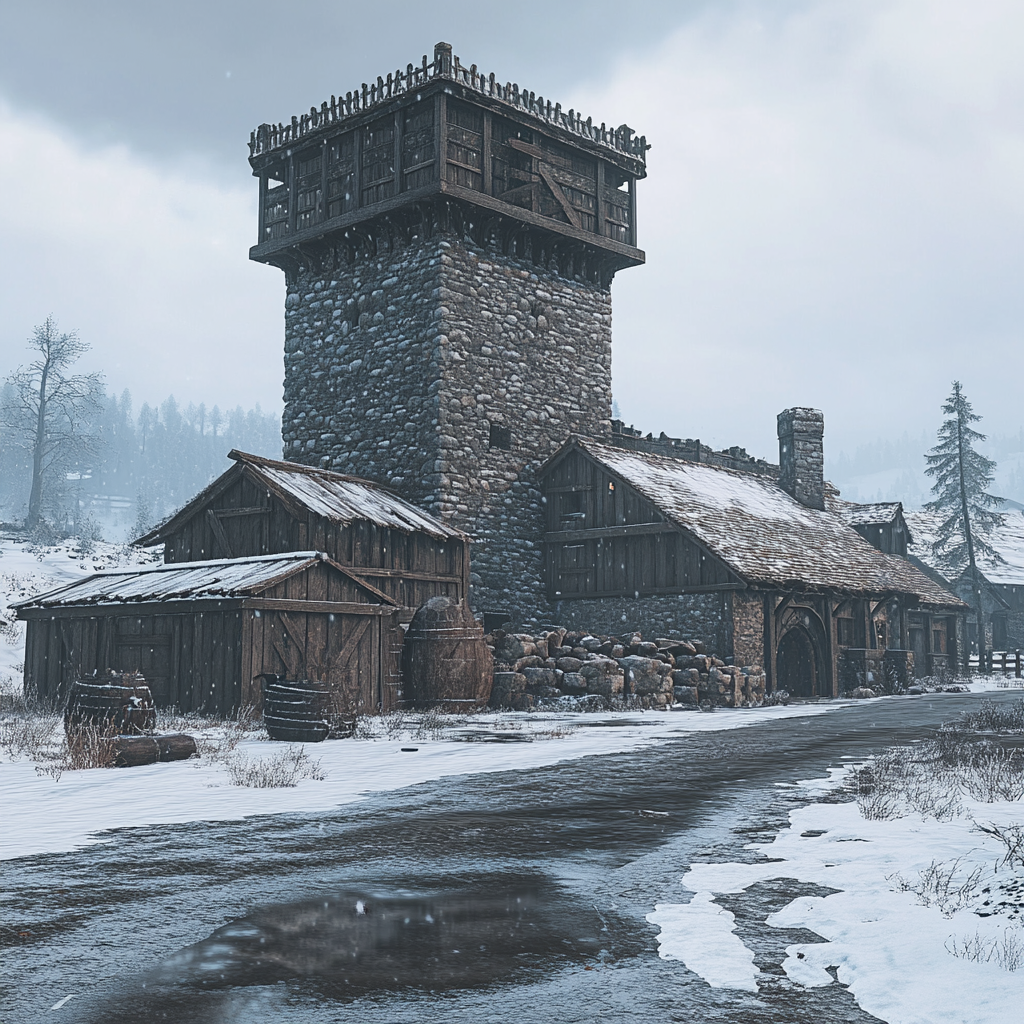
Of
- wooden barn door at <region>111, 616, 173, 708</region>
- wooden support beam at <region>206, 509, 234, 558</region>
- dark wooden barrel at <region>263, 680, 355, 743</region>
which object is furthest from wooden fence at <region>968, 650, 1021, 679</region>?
dark wooden barrel at <region>263, 680, 355, 743</region>

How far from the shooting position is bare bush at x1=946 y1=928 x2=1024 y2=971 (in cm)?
480

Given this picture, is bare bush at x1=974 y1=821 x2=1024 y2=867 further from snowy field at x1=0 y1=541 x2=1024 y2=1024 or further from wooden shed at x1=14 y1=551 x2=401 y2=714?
wooden shed at x1=14 y1=551 x2=401 y2=714

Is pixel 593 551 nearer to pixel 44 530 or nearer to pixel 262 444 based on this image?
pixel 44 530

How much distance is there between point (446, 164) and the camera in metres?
25.9

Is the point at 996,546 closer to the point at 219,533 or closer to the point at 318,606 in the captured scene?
the point at 219,533

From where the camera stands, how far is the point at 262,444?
194 m

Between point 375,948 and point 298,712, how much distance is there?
10.3 meters

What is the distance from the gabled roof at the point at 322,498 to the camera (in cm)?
2175

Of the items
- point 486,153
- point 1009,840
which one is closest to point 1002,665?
point 486,153

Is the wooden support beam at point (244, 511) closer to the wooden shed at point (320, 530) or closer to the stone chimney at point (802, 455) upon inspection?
the wooden shed at point (320, 530)

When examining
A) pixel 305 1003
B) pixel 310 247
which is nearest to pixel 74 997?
pixel 305 1003

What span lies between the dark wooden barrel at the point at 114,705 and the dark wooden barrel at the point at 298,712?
5.27 feet

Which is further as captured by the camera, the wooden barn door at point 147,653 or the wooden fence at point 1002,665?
the wooden fence at point 1002,665

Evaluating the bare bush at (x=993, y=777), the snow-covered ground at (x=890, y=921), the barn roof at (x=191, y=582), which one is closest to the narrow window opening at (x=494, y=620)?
the barn roof at (x=191, y=582)
